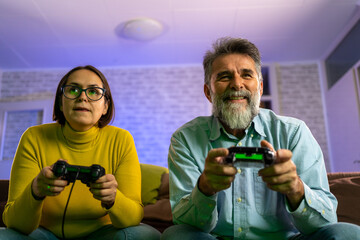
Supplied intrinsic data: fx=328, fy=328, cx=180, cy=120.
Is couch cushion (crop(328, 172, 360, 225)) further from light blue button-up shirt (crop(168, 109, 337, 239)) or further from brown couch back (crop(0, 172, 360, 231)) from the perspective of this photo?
light blue button-up shirt (crop(168, 109, 337, 239))

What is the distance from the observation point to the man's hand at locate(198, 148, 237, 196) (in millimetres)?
867

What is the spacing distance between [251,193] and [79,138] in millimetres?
737

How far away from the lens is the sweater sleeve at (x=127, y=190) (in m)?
1.18

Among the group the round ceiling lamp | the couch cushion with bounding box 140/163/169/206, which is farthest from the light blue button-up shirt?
the round ceiling lamp

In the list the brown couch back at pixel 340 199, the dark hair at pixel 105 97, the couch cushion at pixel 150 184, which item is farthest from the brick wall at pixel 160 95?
the dark hair at pixel 105 97

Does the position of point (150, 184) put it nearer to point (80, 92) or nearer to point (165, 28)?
point (80, 92)

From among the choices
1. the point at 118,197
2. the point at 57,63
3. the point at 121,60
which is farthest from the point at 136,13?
the point at 118,197

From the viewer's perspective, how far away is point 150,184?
194 cm

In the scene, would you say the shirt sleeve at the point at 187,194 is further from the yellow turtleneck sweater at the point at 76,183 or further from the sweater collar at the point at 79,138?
the sweater collar at the point at 79,138

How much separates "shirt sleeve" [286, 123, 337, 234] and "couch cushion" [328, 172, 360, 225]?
0.50 metres

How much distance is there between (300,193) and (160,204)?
1.01 meters

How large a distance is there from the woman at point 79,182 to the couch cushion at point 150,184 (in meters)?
0.57

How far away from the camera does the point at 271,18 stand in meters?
3.73

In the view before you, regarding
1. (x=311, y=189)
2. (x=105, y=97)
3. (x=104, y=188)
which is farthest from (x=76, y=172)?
(x=311, y=189)
